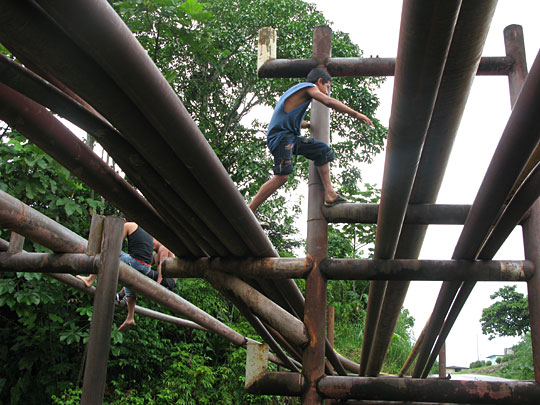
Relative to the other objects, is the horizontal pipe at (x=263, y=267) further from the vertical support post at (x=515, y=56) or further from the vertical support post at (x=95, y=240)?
the vertical support post at (x=515, y=56)

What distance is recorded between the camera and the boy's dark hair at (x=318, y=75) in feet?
12.1

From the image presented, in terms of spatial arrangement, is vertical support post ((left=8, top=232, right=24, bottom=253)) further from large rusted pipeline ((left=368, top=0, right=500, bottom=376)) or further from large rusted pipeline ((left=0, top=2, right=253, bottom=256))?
large rusted pipeline ((left=368, top=0, right=500, bottom=376))

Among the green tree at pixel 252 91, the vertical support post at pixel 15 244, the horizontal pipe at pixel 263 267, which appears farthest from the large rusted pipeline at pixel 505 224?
the green tree at pixel 252 91

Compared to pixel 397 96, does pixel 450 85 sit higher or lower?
higher

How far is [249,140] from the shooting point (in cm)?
1125

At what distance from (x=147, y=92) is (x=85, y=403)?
6.56ft

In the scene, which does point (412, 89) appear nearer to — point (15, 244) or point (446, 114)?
point (446, 114)

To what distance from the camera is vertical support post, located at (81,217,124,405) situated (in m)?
2.98

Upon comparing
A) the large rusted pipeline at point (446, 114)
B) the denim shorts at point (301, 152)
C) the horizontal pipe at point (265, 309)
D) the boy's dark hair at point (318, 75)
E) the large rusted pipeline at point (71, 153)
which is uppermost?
the boy's dark hair at point (318, 75)

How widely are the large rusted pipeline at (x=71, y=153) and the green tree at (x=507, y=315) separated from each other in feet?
63.2

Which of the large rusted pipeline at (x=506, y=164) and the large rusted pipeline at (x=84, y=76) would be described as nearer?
the large rusted pipeline at (x=84, y=76)

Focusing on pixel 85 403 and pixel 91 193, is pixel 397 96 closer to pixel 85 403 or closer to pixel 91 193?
pixel 85 403

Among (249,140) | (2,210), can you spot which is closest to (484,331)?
(249,140)

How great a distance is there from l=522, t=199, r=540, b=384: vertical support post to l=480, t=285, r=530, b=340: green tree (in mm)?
17768
